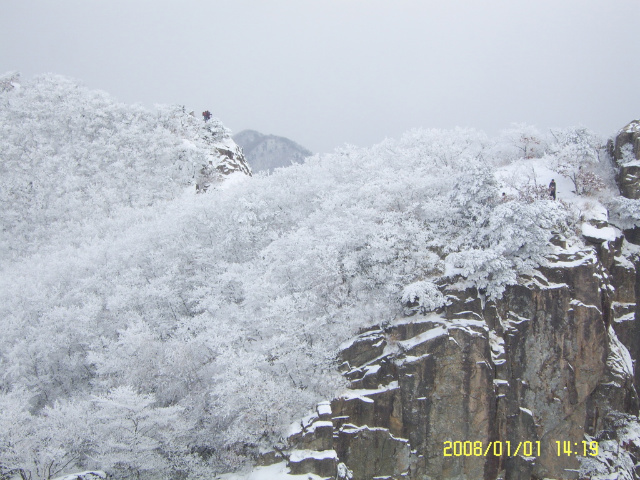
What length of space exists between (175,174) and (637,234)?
5659cm

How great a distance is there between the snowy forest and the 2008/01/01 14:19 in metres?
8.41

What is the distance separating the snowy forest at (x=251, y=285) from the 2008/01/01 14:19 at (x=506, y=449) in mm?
8406

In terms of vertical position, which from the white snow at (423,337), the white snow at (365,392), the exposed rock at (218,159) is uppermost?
the exposed rock at (218,159)

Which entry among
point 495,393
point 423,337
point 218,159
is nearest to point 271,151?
point 218,159

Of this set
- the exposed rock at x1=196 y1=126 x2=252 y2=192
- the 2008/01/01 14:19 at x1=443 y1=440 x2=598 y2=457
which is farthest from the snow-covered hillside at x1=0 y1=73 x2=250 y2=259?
the 2008/01/01 14:19 at x1=443 y1=440 x2=598 y2=457

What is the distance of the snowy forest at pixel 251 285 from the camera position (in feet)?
89.0

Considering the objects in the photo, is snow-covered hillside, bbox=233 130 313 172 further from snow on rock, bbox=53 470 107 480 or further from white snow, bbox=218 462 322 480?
snow on rock, bbox=53 470 107 480

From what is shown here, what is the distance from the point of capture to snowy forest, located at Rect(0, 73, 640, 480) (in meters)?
27.1

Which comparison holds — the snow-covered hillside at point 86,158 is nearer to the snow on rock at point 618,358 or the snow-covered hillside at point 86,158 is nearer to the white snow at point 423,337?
the white snow at point 423,337

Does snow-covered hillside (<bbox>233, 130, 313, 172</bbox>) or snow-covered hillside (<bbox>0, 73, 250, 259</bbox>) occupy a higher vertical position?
snow-covered hillside (<bbox>233, 130, 313, 172</bbox>)

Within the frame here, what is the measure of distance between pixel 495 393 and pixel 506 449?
3.87m

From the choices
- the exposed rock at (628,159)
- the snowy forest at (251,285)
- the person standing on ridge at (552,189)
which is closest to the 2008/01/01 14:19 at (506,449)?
the snowy forest at (251,285)

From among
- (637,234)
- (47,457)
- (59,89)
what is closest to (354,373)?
(47,457)

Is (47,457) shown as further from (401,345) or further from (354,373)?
(401,345)
